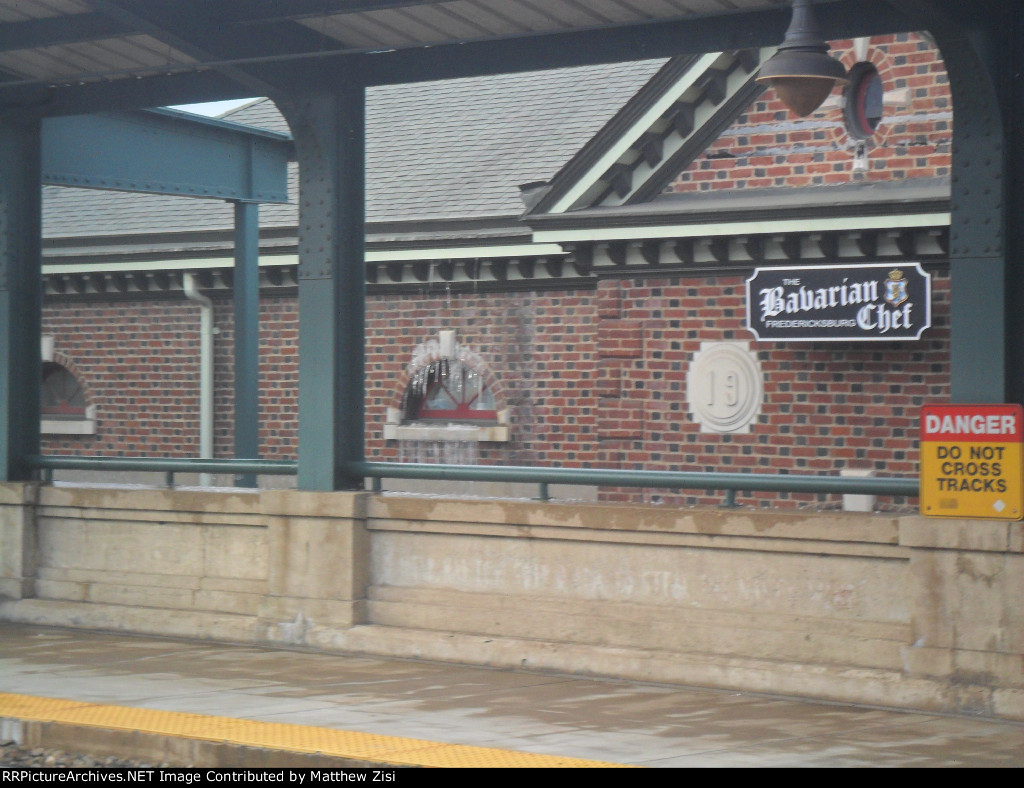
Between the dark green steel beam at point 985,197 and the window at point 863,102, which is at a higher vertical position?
the window at point 863,102

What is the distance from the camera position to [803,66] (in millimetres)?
7203

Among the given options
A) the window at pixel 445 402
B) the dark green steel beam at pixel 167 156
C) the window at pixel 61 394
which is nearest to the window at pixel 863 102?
the window at pixel 445 402

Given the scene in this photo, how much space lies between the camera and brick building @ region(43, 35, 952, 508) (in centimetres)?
1477

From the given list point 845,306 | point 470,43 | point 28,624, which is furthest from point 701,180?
point 28,624

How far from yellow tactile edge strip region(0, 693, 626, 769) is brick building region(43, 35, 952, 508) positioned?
8.81 m

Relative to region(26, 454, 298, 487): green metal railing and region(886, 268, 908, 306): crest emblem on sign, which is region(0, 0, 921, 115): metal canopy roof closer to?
region(26, 454, 298, 487): green metal railing

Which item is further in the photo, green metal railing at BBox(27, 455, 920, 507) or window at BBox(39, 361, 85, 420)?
window at BBox(39, 361, 85, 420)

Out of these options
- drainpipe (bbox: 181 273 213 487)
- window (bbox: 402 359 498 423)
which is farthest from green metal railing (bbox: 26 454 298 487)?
drainpipe (bbox: 181 273 213 487)

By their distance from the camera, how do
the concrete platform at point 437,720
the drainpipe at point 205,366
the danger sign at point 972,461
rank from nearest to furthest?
the concrete platform at point 437,720, the danger sign at point 972,461, the drainpipe at point 205,366

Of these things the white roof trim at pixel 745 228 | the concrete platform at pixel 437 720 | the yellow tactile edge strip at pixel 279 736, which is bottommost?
the concrete platform at pixel 437 720

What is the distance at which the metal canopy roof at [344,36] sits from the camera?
8.88 m

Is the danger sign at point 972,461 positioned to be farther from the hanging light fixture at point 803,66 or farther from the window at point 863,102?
the window at point 863,102

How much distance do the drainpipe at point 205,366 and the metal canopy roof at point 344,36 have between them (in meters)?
8.63

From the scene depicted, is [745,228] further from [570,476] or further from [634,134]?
[570,476]
